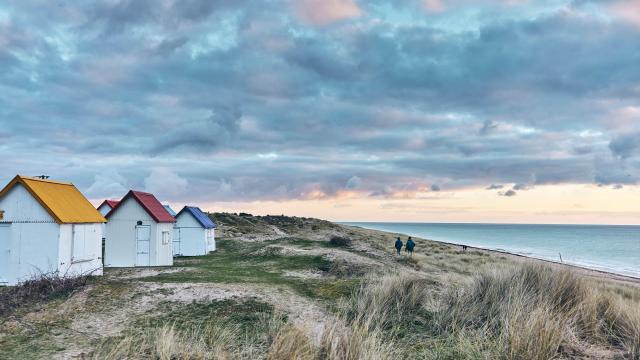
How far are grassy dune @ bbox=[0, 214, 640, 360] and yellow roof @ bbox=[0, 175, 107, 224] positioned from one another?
448 cm

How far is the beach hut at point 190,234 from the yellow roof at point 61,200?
41.4ft

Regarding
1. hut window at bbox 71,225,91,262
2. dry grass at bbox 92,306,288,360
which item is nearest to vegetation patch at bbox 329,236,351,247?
hut window at bbox 71,225,91,262

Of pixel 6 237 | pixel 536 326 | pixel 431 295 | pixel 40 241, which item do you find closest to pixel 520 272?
pixel 431 295

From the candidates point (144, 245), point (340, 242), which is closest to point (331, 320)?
point (144, 245)

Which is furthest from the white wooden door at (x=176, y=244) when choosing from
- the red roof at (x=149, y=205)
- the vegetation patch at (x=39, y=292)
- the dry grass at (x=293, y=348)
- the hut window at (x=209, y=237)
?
the dry grass at (x=293, y=348)

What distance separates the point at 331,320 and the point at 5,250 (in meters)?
17.1

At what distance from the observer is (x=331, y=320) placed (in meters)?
11.4

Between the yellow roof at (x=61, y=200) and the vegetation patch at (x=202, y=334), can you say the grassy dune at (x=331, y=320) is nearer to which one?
the vegetation patch at (x=202, y=334)

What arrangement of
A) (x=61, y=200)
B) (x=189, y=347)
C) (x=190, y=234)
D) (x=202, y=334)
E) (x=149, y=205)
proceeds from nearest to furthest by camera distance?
(x=189, y=347) → (x=202, y=334) → (x=61, y=200) → (x=149, y=205) → (x=190, y=234)

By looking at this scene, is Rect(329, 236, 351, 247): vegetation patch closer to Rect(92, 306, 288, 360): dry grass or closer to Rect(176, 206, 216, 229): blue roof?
Rect(176, 206, 216, 229): blue roof

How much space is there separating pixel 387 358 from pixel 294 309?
722 cm

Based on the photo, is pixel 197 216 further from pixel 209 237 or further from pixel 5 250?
pixel 5 250

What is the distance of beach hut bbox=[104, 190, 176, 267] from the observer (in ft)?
94.0

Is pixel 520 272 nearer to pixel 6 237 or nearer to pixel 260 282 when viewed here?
pixel 260 282
